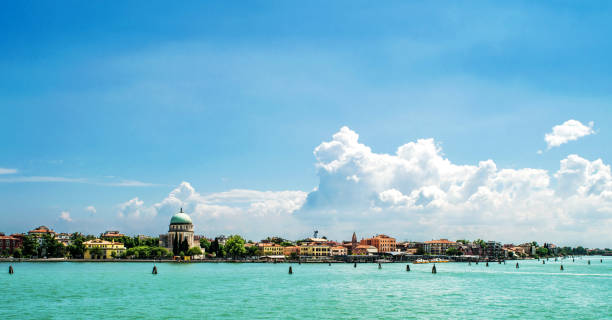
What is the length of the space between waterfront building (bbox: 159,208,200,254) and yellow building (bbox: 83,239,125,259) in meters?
15.4

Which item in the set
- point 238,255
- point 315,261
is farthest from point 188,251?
point 315,261

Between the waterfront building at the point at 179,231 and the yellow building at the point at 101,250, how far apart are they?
15.4 m

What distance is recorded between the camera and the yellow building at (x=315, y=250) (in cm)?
18738

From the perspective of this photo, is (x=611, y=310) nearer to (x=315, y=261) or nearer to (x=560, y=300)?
(x=560, y=300)

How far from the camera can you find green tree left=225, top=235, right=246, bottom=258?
164375 mm

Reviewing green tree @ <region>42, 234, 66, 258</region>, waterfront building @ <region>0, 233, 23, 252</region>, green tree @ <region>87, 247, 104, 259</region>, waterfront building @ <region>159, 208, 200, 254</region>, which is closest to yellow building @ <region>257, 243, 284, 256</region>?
waterfront building @ <region>159, 208, 200, 254</region>

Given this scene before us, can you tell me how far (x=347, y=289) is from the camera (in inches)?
2147

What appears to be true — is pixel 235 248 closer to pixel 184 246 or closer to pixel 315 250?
pixel 184 246

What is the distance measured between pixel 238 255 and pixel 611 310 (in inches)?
5297

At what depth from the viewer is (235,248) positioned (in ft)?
540

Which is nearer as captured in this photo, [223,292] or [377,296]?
[377,296]

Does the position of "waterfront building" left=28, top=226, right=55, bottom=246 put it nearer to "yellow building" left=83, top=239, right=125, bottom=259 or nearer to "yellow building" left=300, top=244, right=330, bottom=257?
"yellow building" left=83, top=239, right=125, bottom=259

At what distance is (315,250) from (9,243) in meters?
97.4

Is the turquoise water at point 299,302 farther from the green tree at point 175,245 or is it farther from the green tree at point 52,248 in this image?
the green tree at point 52,248
